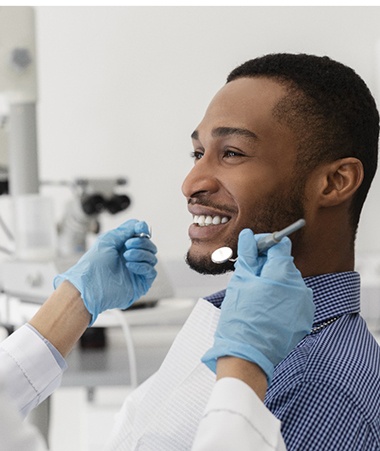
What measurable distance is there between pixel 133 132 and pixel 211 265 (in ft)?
7.53

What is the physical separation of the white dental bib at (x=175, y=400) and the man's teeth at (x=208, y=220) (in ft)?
0.42

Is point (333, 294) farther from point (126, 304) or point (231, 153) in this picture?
point (126, 304)

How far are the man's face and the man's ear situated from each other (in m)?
0.04

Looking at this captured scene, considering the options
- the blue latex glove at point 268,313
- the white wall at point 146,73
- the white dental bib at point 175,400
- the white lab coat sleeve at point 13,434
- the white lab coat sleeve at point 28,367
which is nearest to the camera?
the white lab coat sleeve at point 13,434

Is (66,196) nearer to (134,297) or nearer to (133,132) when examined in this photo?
(133,132)

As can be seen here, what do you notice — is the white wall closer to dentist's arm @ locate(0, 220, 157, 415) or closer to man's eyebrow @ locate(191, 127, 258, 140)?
dentist's arm @ locate(0, 220, 157, 415)

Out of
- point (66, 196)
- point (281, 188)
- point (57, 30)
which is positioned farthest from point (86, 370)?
point (57, 30)

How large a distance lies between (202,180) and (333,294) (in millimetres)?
260

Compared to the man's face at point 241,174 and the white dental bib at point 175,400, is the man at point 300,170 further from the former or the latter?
the white dental bib at point 175,400

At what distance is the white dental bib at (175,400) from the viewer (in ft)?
3.45

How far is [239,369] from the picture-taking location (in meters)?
0.85

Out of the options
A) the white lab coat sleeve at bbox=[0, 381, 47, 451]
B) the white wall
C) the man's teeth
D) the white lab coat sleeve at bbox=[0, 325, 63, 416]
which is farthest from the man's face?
the white wall

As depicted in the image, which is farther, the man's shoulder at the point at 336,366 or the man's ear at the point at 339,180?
the man's ear at the point at 339,180

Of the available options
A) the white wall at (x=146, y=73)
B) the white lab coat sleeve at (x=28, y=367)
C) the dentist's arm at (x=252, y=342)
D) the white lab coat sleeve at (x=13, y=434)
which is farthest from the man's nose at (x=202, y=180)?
the white wall at (x=146, y=73)
